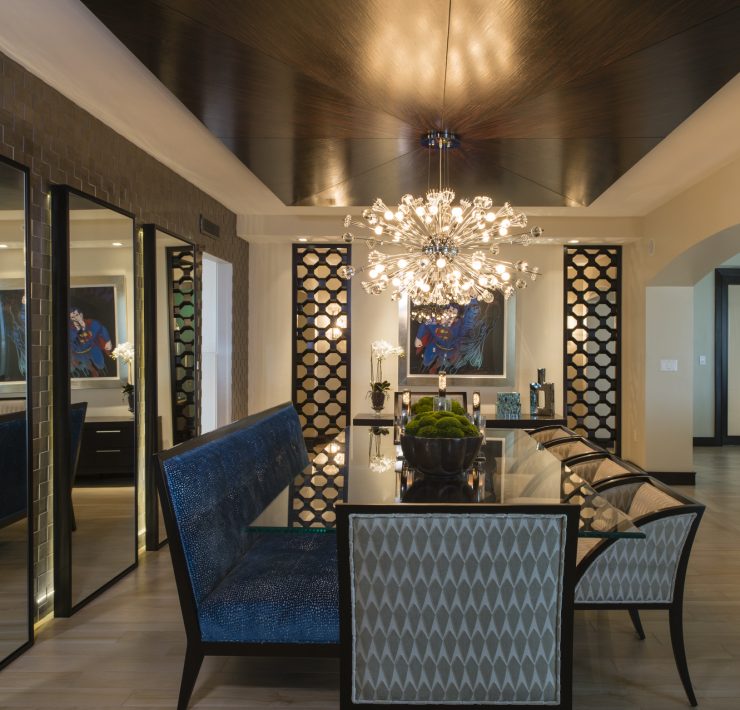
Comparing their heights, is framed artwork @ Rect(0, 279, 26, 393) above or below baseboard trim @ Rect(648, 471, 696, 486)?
above

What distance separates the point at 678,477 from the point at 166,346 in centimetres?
474

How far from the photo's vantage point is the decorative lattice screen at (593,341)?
693 centimetres

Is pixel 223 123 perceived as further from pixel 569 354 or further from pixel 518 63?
pixel 569 354

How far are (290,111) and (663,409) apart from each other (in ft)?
15.2

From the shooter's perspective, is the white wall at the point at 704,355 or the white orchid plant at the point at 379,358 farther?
the white wall at the point at 704,355

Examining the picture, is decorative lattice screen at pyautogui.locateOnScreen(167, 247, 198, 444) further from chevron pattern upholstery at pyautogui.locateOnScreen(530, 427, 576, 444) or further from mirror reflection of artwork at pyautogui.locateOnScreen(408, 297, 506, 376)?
mirror reflection of artwork at pyautogui.locateOnScreen(408, 297, 506, 376)

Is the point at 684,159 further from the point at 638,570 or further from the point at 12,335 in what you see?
the point at 12,335

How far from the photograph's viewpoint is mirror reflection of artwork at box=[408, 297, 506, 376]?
674 centimetres

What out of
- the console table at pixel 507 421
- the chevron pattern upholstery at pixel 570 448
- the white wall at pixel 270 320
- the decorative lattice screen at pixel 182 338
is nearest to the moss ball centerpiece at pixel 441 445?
the chevron pattern upholstery at pixel 570 448

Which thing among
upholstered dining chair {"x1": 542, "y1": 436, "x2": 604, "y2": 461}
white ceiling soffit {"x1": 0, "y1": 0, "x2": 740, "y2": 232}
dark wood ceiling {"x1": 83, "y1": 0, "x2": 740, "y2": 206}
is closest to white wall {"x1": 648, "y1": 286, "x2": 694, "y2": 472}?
white ceiling soffit {"x1": 0, "y1": 0, "x2": 740, "y2": 232}

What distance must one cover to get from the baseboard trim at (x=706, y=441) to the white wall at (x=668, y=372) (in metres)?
2.39

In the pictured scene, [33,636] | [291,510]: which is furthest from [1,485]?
[291,510]

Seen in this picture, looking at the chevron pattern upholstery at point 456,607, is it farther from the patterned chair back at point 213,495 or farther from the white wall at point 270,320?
the white wall at point 270,320

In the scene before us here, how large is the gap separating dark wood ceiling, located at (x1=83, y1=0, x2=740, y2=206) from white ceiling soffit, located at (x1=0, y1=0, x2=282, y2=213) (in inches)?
6.4
